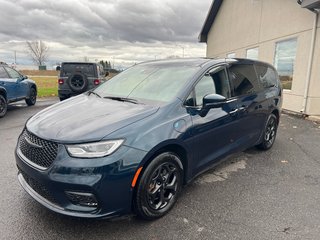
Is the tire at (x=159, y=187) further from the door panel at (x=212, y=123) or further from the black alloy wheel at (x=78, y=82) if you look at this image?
the black alloy wheel at (x=78, y=82)

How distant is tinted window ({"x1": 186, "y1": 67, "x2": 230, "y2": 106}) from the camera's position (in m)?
3.18

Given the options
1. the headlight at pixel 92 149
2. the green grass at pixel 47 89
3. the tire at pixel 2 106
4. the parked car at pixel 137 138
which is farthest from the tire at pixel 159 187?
the green grass at pixel 47 89

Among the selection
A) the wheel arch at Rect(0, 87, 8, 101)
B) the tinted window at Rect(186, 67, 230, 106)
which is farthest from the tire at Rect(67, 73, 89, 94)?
the tinted window at Rect(186, 67, 230, 106)

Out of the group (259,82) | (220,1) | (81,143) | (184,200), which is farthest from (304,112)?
(220,1)

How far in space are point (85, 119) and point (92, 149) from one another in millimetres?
474

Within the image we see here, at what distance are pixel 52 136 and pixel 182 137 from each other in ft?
4.29

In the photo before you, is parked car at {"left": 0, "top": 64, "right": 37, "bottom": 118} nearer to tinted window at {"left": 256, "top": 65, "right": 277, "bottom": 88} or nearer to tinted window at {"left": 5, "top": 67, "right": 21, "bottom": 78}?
tinted window at {"left": 5, "top": 67, "right": 21, "bottom": 78}

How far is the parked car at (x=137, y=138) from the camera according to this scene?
2.31 m

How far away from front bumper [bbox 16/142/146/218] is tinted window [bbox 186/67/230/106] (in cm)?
109

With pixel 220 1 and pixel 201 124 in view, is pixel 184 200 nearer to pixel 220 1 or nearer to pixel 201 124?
pixel 201 124

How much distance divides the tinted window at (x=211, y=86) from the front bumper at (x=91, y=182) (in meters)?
1.09

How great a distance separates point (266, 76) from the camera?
4953mm

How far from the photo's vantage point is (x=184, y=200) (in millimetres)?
3197

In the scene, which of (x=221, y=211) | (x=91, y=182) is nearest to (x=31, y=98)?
(x=91, y=182)
